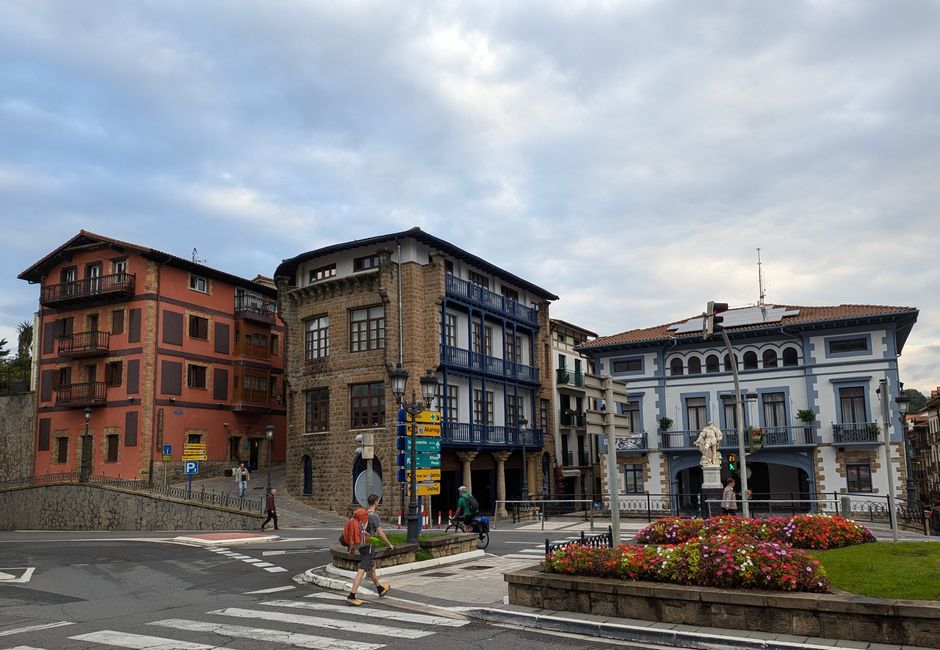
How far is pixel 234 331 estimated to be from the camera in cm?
4688

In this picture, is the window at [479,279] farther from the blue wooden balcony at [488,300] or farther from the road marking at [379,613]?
the road marking at [379,613]

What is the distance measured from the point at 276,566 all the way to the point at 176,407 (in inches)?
999

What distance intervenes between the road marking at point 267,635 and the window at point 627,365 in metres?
30.8

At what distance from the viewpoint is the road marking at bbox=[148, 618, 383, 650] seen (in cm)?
969

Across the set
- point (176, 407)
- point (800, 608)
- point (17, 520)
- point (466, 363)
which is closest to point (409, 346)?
point (466, 363)

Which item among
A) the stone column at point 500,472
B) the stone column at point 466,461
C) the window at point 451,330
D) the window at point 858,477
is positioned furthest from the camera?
the stone column at point 500,472

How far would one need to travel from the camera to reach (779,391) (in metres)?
36.5

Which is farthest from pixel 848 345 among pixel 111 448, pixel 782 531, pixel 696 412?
pixel 111 448

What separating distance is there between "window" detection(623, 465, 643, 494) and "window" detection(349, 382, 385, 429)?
502 inches

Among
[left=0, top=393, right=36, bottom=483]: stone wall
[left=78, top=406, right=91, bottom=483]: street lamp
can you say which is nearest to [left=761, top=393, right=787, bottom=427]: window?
[left=78, top=406, right=91, bottom=483]: street lamp

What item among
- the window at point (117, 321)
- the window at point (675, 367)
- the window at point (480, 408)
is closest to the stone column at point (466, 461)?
the window at point (480, 408)

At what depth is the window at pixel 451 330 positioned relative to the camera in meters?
37.8

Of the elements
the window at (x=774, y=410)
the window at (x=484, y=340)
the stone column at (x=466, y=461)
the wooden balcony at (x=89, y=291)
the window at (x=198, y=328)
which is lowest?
the stone column at (x=466, y=461)

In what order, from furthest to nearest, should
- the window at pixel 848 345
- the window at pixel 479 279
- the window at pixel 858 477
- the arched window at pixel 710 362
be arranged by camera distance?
the window at pixel 479 279
the arched window at pixel 710 362
the window at pixel 848 345
the window at pixel 858 477
